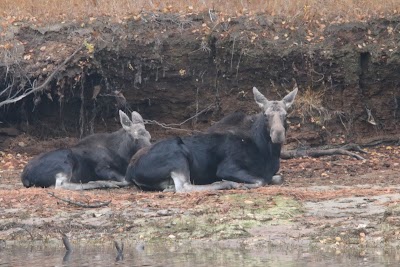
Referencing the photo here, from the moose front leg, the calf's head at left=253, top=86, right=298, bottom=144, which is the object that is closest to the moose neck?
the calf's head at left=253, top=86, right=298, bottom=144

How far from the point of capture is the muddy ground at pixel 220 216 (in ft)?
35.9

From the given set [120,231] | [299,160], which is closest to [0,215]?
[120,231]

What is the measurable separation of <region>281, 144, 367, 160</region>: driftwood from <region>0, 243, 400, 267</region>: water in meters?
6.47

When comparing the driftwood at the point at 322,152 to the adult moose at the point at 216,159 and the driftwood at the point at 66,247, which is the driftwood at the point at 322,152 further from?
the driftwood at the point at 66,247

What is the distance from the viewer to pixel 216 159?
1468 cm

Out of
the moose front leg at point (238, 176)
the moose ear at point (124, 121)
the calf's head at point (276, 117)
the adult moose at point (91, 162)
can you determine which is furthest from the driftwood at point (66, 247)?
the moose ear at point (124, 121)

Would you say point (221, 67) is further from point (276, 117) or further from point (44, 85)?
point (276, 117)

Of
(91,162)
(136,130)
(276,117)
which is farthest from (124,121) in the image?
(276,117)

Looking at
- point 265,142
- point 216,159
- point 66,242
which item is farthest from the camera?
point 265,142

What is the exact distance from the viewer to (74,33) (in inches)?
739

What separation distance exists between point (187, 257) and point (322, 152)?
7.04m

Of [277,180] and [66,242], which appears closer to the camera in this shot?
[66,242]

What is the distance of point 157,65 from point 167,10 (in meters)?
1.29

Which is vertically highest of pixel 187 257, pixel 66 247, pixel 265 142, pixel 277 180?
pixel 265 142
